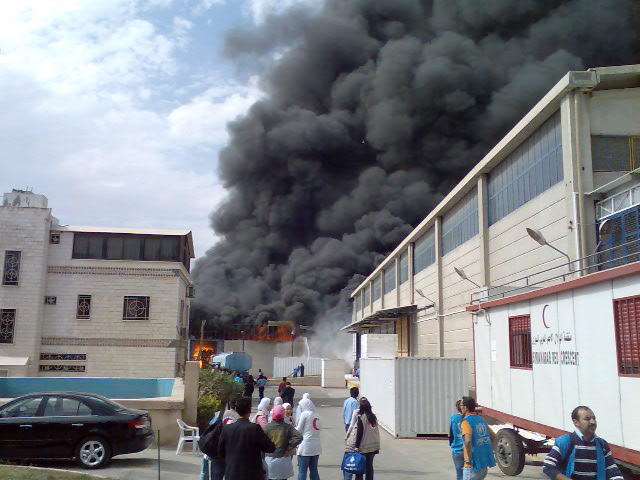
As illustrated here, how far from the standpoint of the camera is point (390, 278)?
117 ft

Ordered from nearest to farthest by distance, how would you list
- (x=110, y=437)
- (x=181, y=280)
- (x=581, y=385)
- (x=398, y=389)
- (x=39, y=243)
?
(x=581, y=385) < (x=110, y=437) < (x=398, y=389) < (x=39, y=243) < (x=181, y=280)

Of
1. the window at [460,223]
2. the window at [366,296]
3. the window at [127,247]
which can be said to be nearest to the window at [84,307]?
the window at [127,247]

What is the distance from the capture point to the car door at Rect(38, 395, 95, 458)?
32.8ft

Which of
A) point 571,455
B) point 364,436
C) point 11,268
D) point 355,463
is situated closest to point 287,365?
Result: point 11,268

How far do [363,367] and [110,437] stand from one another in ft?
39.6

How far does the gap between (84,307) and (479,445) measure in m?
22.2

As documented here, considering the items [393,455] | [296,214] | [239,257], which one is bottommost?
[393,455]

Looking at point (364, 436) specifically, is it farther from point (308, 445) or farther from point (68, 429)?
point (68, 429)

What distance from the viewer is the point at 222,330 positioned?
54250 mm

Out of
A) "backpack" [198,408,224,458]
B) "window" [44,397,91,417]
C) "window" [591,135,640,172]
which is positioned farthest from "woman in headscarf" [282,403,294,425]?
"window" [591,135,640,172]

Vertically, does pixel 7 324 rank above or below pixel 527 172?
below

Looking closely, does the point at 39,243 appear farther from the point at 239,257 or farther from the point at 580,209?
the point at 239,257

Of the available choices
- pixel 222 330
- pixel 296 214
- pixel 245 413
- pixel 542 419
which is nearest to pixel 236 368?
pixel 222 330

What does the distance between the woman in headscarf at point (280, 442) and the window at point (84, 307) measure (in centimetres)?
2055
